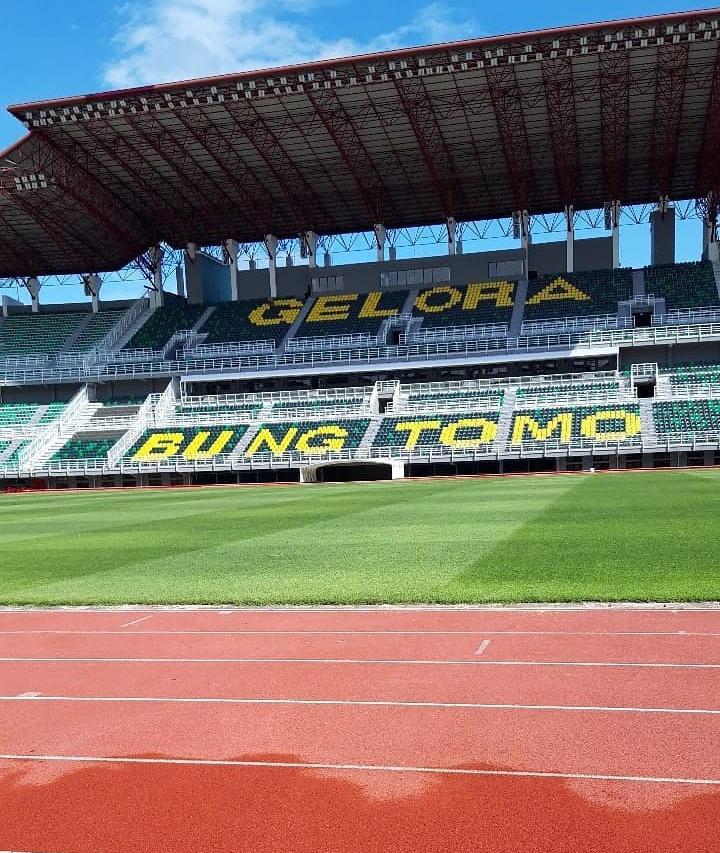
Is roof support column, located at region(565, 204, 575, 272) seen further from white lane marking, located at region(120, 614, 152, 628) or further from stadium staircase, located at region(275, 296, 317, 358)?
white lane marking, located at region(120, 614, 152, 628)

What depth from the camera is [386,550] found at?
50.5 ft

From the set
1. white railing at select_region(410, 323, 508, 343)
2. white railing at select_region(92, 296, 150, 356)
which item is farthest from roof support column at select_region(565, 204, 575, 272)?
white railing at select_region(92, 296, 150, 356)

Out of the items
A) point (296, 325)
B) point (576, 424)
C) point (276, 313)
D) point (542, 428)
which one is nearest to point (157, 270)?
point (276, 313)

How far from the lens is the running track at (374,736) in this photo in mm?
4754

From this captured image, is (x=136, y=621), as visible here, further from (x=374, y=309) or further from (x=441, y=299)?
(x=441, y=299)

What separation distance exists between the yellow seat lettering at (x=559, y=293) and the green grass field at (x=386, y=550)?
29033mm

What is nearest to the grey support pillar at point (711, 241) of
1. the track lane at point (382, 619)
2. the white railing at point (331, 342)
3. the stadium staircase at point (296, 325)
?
the white railing at point (331, 342)

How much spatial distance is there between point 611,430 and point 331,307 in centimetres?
2681

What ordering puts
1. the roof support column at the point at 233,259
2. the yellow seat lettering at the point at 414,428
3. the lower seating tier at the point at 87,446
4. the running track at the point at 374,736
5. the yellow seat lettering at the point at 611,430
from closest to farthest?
1. the running track at the point at 374,736
2. the yellow seat lettering at the point at 611,430
3. the yellow seat lettering at the point at 414,428
4. the lower seating tier at the point at 87,446
5. the roof support column at the point at 233,259

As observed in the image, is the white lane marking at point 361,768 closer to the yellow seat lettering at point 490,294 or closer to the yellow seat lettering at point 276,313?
the yellow seat lettering at point 490,294

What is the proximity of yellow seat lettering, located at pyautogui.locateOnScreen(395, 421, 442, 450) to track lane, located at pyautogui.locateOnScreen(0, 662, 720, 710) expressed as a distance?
35.5 m

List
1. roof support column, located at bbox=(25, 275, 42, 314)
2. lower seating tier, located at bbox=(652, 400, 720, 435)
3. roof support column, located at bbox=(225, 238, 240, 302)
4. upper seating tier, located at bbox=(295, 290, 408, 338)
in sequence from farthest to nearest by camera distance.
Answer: roof support column, located at bbox=(25, 275, 42, 314)
roof support column, located at bbox=(225, 238, 240, 302)
upper seating tier, located at bbox=(295, 290, 408, 338)
lower seating tier, located at bbox=(652, 400, 720, 435)

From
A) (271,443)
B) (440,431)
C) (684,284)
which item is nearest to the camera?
(440,431)

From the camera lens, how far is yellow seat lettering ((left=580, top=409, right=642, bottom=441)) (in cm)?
4047
